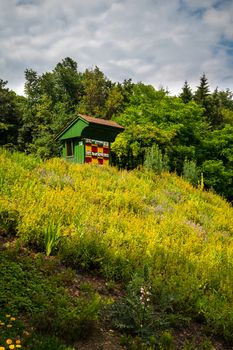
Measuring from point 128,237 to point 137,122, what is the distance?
2292 cm

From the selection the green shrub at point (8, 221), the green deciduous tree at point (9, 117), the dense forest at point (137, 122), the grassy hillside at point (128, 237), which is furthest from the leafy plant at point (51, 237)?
the green deciduous tree at point (9, 117)

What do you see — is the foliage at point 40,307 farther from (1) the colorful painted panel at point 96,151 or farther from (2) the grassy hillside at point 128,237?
(1) the colorful painted panel at point 96,151

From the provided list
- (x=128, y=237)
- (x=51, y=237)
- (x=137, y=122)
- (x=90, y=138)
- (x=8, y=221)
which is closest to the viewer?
(x=51, y=237)

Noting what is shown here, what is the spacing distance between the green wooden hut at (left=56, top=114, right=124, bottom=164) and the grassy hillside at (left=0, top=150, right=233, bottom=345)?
537 centimetres

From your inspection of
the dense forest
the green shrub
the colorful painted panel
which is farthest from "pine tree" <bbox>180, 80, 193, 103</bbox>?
the green shrub

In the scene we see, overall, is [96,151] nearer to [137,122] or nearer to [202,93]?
[137,122]

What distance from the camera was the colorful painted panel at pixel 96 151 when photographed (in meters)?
16.0

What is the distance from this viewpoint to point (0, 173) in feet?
26.7

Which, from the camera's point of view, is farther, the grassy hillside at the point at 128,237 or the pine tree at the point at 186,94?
the pine tree at the point at 186,94

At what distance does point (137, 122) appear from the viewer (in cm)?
2888

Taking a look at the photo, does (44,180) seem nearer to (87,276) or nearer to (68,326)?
(87,276)

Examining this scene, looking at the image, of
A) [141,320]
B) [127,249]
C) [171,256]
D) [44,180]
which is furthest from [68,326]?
[44,180]

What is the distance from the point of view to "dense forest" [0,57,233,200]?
2334cm

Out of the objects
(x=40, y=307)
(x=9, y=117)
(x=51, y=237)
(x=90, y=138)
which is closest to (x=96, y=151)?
(x=90, y=138)
